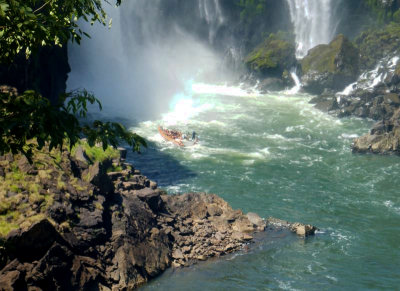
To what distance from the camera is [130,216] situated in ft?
69.1

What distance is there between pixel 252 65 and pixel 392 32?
21352 mm

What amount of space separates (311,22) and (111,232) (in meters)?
71.6

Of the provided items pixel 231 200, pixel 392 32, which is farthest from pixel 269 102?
pixel 231 200

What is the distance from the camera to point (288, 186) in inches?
1289

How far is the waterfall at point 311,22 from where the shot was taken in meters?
80.3

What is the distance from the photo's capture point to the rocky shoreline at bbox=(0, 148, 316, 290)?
52.3 feet

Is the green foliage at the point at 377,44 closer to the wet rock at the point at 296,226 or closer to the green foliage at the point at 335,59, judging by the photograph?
the green foliage at the point at 335,59

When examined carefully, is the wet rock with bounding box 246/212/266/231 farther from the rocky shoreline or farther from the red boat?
the red boat


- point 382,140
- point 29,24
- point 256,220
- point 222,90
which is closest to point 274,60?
point 222,90

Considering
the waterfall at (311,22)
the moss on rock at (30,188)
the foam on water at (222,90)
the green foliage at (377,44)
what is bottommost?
the moss on rock at (30,188)

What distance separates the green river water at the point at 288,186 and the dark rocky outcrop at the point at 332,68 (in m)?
5.75

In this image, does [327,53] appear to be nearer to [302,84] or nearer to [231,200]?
[302,84]

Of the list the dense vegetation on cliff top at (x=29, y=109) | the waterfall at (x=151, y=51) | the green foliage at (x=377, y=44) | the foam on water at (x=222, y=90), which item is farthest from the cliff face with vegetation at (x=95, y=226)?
the green foliage at (x=377, y=44)

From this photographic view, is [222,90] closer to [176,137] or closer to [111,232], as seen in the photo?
[176,137]
